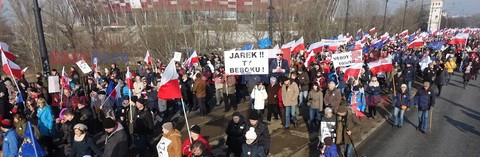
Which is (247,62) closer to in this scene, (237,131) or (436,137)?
(237,131)

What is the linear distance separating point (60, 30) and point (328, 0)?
27144 millimetres

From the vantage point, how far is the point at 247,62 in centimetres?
968

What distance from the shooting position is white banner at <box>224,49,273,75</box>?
9.52 meters

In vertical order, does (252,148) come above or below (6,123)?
below

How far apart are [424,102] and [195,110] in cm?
718

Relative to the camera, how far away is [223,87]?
39.7ft

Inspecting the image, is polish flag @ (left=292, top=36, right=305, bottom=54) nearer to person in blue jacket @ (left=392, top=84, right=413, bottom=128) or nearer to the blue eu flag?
person in blue jacket @ (left=392, top=84, right=413, bottom=128)

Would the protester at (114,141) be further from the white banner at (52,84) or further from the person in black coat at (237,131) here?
the white banner at (52,84)

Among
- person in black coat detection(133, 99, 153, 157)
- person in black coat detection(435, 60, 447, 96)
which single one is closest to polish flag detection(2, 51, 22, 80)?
person in black coat detection(133, 99, 153, 157)

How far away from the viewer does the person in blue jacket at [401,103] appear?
29.6 ft

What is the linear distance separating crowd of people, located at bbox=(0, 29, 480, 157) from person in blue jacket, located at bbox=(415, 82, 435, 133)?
2 centimetres

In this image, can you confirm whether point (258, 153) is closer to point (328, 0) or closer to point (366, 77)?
point (366, 77)

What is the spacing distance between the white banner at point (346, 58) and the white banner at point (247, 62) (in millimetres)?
3050

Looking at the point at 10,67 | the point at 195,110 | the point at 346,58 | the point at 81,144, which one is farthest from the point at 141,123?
the point at 346,58
